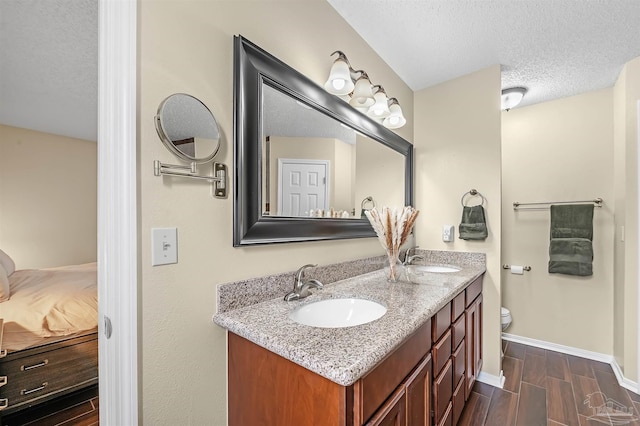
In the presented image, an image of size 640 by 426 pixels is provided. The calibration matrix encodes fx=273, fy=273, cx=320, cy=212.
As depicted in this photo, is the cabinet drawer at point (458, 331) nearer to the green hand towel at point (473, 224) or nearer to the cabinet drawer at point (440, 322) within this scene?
the cabinet drawer at point (440, 322)

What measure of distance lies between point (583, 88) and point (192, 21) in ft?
10.6

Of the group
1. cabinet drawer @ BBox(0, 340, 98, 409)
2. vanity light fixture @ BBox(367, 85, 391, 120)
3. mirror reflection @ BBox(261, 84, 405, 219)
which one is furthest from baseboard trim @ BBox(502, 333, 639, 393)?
cabinet drawer @ BBox(0, 340, 98, 409)

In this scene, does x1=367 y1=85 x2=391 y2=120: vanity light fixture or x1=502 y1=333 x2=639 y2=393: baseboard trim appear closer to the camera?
x1=367 y1=85 x2=391 y2=120: vanity light fixture

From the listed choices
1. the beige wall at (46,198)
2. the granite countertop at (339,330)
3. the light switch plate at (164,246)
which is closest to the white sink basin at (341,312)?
the granite countertop at (339,330)

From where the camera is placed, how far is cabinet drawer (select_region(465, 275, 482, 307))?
5.86 feet

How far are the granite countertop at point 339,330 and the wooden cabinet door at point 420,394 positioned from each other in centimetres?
22

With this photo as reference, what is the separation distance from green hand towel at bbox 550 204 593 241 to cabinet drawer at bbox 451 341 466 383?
172 centimetres

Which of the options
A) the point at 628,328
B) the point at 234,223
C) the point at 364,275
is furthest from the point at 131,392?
the point at 628,328

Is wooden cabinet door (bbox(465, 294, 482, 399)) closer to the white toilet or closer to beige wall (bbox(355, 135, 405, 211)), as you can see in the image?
the white toilet

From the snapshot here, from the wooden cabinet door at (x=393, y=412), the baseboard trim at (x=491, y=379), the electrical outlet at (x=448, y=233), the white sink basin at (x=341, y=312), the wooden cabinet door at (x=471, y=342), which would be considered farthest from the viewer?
the electrical outlet at (x=448, y=233)

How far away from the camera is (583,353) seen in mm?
2516

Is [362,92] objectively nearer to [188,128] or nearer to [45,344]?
[188,128]

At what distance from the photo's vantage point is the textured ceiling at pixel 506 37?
1577mm

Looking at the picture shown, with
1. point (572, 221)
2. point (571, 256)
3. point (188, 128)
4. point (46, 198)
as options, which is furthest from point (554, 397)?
point (46, 198)
